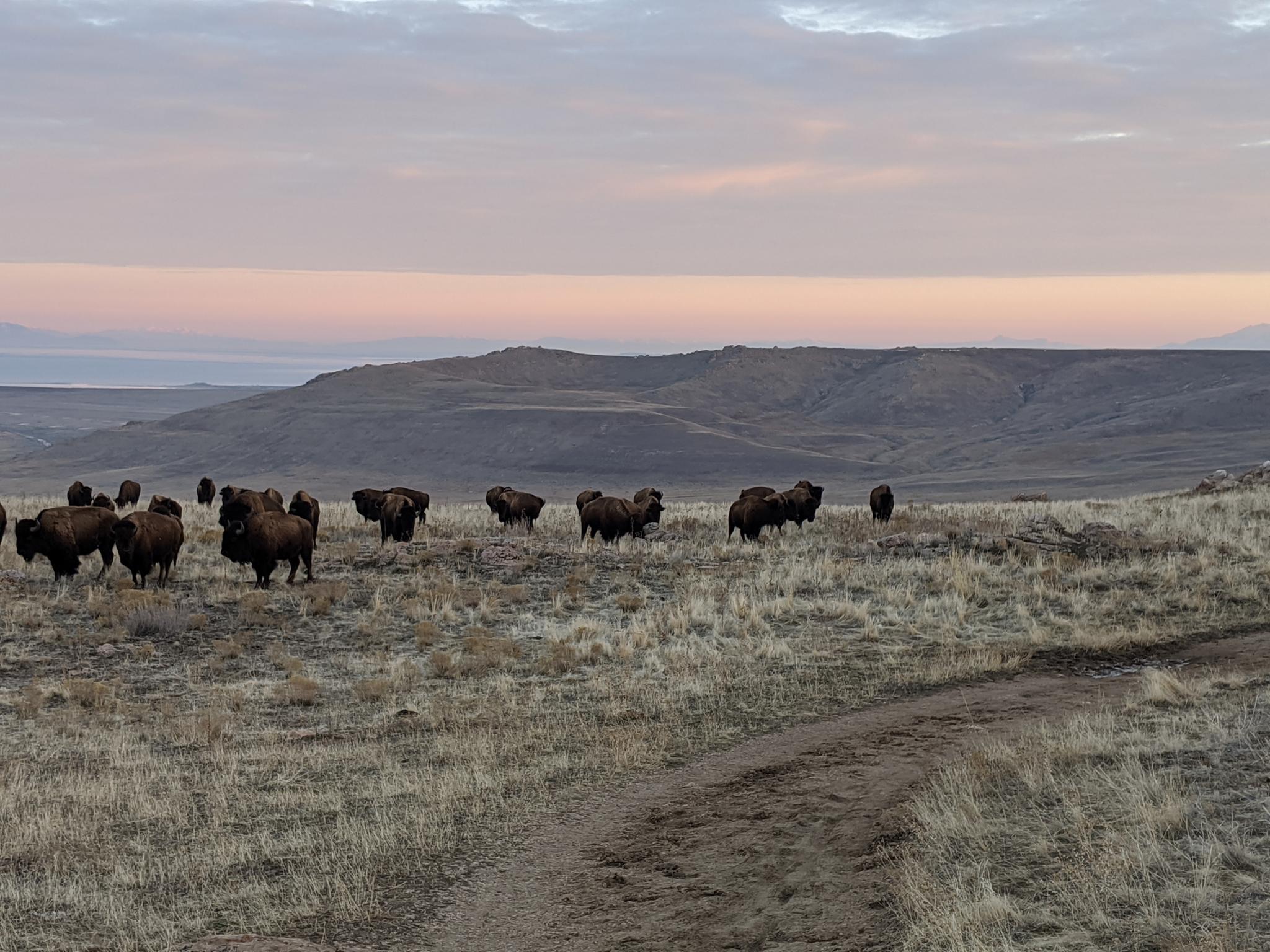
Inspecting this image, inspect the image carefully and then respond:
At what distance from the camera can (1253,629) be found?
18359 mm

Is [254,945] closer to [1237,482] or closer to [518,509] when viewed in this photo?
[518,509]

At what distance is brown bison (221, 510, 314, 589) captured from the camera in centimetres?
2120

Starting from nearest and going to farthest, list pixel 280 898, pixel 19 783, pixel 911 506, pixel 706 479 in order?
pixel 280 898, pixel 19 783, pixel 911 506, pixel 706 479

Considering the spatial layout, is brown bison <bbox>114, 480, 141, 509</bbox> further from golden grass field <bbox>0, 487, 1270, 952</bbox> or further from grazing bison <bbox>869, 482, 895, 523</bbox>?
grazing bison <bbox>869, 482, 895, 523</bbox>

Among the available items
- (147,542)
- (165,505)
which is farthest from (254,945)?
(165,505)

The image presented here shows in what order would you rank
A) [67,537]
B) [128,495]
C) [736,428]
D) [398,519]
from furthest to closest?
[736,428] < [128,495] < [398,519] < [67,537]

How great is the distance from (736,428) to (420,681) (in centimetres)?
12182

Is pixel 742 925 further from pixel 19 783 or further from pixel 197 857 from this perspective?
pixel 19 783

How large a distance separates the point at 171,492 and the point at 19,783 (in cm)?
9702

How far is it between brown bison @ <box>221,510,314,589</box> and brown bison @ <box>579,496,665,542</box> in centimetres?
862

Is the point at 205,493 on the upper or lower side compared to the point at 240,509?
lower

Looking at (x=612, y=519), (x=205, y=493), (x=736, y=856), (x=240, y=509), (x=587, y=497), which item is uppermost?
(x=240, y=509)

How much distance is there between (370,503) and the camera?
32.4m

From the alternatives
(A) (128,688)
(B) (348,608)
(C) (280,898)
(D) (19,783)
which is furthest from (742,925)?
(B) (348,608)
